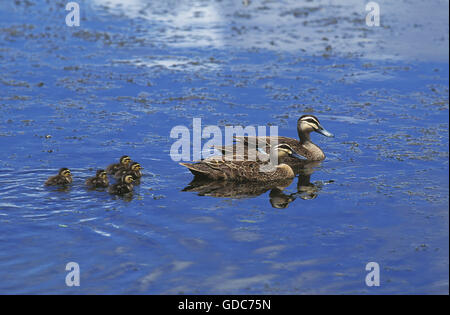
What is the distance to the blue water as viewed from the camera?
27.1 ft

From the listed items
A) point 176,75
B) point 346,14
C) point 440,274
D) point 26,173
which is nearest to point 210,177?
point 26,173

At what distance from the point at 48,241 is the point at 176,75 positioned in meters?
8.45

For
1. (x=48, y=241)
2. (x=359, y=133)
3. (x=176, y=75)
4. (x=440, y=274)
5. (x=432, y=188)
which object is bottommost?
(x=440, y=274)

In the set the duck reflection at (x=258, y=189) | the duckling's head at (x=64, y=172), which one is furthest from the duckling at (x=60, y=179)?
the duck reflection at (x=258, y=189)

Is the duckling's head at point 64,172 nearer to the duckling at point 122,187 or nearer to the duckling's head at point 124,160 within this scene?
the duckling at point 122,187

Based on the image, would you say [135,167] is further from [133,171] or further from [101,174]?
[101,174]

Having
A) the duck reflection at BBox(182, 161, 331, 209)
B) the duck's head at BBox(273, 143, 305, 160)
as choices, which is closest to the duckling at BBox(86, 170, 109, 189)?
the duck reflection at BBox(182, 161, 331, 209)

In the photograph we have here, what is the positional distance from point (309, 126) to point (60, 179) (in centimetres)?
480

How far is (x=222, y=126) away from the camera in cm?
1375

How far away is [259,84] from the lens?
16234 mm

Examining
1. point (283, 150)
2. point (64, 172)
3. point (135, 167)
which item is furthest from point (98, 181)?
point (283, 150)

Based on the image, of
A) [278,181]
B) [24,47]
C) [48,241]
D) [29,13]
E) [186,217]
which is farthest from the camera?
[29,13]

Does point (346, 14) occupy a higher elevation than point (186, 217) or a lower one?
higher

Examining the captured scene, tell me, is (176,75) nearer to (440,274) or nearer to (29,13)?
(29,13)
